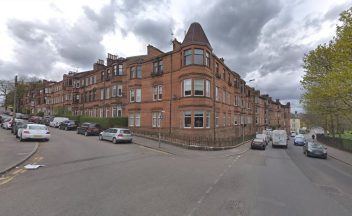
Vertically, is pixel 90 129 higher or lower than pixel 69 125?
lower

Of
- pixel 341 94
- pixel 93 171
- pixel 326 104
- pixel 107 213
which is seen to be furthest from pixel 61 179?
pixel 326 104

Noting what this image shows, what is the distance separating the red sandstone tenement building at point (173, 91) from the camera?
27438mm

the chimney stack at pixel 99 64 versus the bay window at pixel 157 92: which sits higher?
the chimney stack at pixel 99 64

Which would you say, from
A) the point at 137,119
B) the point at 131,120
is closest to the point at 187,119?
the point at 137,119

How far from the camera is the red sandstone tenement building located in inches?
1080

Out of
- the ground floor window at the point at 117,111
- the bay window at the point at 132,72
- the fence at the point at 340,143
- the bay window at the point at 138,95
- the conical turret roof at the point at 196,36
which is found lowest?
the fence at the point at 340,143

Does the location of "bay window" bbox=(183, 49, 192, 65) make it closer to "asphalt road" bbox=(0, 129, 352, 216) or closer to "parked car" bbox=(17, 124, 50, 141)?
"parked car" bbox=(17, 124, 50, 141)

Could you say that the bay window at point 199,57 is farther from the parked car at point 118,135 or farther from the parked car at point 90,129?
the parked car at point 90,129

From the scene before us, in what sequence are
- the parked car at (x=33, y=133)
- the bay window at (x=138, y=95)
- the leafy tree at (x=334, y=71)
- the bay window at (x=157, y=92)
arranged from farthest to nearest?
the bay window at (x=138, y=95) → the bay window at (x=157, y=92) → the parked car at (x=33, y=133) → the leafy tree at (x=334, y=71)

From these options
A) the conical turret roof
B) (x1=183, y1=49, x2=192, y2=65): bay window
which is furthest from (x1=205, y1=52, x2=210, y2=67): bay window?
(x1=183, y1=49, x2=192, y2=65): bay window

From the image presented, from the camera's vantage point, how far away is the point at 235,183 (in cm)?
1053

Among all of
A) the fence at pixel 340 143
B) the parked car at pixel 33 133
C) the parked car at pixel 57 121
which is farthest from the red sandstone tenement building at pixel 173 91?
the fence at pixel 340 143

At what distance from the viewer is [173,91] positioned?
98.3 feet

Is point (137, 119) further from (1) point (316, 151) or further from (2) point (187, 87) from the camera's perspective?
(1) point (316, 151)
